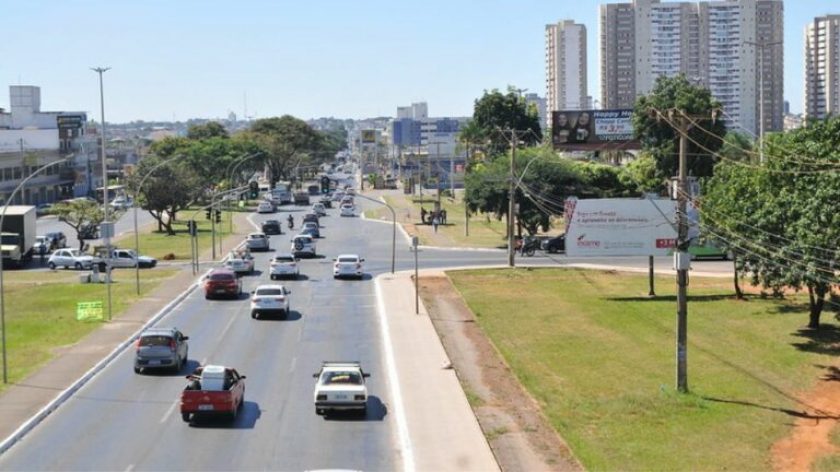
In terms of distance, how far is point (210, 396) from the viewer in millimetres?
27766

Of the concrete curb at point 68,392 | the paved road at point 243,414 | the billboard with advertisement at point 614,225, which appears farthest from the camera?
the billboard with advertisement at point 614,225

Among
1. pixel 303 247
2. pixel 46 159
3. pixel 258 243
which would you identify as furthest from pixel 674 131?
pixel 46 159

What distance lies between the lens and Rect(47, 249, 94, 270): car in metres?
69.2

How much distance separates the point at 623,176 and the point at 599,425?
6680 cm

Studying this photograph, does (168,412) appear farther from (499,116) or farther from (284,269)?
(499,116)

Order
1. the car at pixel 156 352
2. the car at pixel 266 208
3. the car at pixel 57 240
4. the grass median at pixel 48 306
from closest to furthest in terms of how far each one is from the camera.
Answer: the car at pixel 156 352
the grass median at pixel 48 306
the car at pixel 57 240
the car at pixel 266 208

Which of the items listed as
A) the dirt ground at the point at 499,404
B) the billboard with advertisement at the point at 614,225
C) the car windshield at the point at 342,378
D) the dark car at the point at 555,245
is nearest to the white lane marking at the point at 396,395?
the car windshield at the point at 342,378

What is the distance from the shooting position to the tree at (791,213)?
3872 centimetres

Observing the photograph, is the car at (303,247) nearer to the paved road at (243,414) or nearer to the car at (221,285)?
the car at (221,285)

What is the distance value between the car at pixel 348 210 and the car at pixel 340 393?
87.8 metres

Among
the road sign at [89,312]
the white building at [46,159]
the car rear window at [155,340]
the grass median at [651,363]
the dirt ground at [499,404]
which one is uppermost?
the white building at [46,159]

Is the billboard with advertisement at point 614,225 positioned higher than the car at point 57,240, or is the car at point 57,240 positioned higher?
the billboard with advertisement at point 614,225

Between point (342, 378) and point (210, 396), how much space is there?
352cm

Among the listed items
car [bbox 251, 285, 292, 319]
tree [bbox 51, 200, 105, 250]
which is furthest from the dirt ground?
tree [bbox 51, 200, 105, 250]
